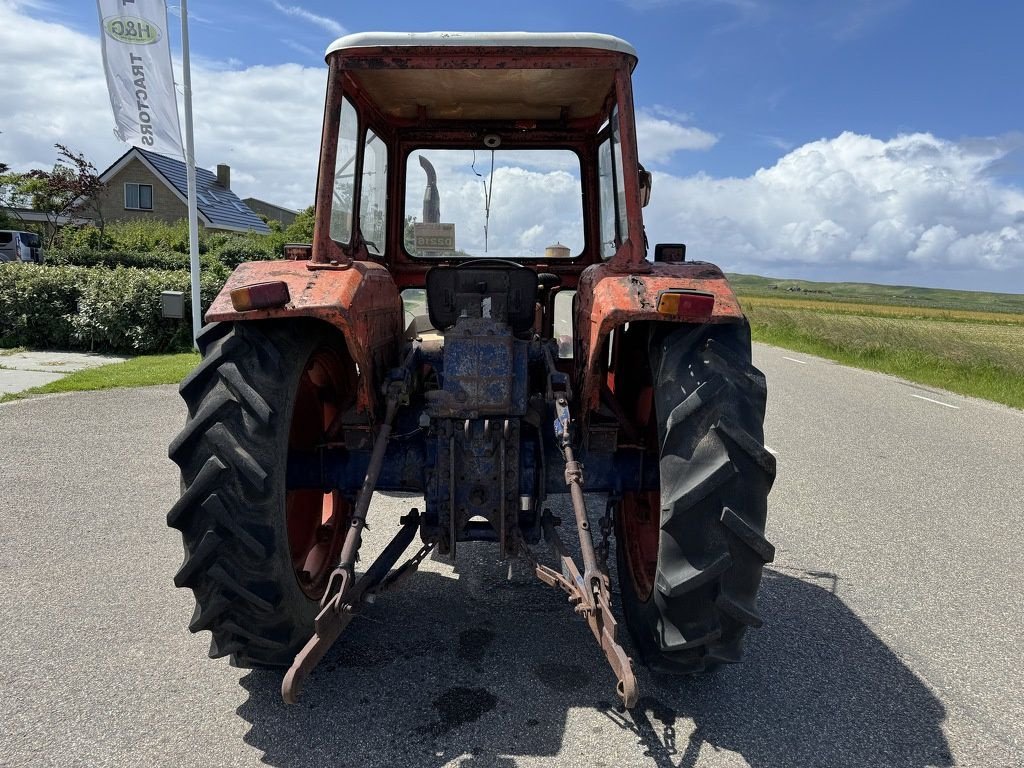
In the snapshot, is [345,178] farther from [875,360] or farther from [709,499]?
[875,360]

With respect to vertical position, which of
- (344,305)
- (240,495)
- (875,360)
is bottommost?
(875,360)

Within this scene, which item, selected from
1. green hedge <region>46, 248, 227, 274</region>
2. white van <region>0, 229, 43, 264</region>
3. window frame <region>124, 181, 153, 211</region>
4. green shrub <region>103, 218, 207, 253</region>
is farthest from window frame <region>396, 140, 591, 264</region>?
window frame <region>124, 181, 153, 211</region>

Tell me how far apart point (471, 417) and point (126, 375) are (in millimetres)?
8937

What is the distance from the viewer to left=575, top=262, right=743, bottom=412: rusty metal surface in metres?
2.78

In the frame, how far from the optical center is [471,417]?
3090 mm

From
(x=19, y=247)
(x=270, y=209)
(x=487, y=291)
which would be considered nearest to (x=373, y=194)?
(x=487, y=291)

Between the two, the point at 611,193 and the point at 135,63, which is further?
the point at 135,63

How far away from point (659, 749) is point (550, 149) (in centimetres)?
350

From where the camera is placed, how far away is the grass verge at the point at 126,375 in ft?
31.2

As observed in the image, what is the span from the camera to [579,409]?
11.3 ft

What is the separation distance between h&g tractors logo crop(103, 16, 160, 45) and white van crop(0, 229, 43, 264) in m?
19.7

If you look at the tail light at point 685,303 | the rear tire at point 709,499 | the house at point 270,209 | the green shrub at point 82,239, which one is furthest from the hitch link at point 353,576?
the house at point 270,209

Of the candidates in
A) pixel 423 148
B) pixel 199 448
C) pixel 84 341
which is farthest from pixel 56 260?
pixel 199 448

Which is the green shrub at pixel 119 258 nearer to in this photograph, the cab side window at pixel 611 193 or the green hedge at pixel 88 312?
the green hedge at pixel 88 312
